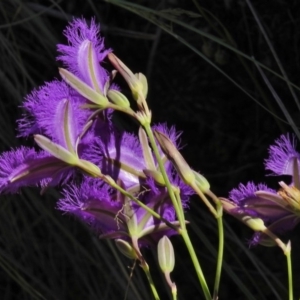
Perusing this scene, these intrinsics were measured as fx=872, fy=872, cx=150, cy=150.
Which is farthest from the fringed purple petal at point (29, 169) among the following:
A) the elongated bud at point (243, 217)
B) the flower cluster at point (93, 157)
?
the elongated bud at point (243, 217)

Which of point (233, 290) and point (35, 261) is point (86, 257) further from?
point (233, 290)

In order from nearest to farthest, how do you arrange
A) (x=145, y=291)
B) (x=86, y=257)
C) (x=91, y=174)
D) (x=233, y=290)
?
(x=91, y=174) < (x=145, y=291) < (x=86, y=257) < (x=233, y=290)

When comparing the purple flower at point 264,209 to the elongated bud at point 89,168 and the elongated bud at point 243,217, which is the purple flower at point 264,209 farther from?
the elongated bud at point 89,168

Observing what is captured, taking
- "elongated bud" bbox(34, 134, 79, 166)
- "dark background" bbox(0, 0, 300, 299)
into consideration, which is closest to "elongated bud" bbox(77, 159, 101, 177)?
"elongated bud" bbox(34, 134, 79, 166)

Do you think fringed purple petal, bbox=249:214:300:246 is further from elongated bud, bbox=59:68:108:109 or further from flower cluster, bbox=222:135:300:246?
elongated bud, bbox=59:68:108:109

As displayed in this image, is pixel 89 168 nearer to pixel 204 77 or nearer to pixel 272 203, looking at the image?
pixel 272 203

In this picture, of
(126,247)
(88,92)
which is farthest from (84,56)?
(126,247)

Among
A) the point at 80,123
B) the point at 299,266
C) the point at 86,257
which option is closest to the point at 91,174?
the point at 80,123
